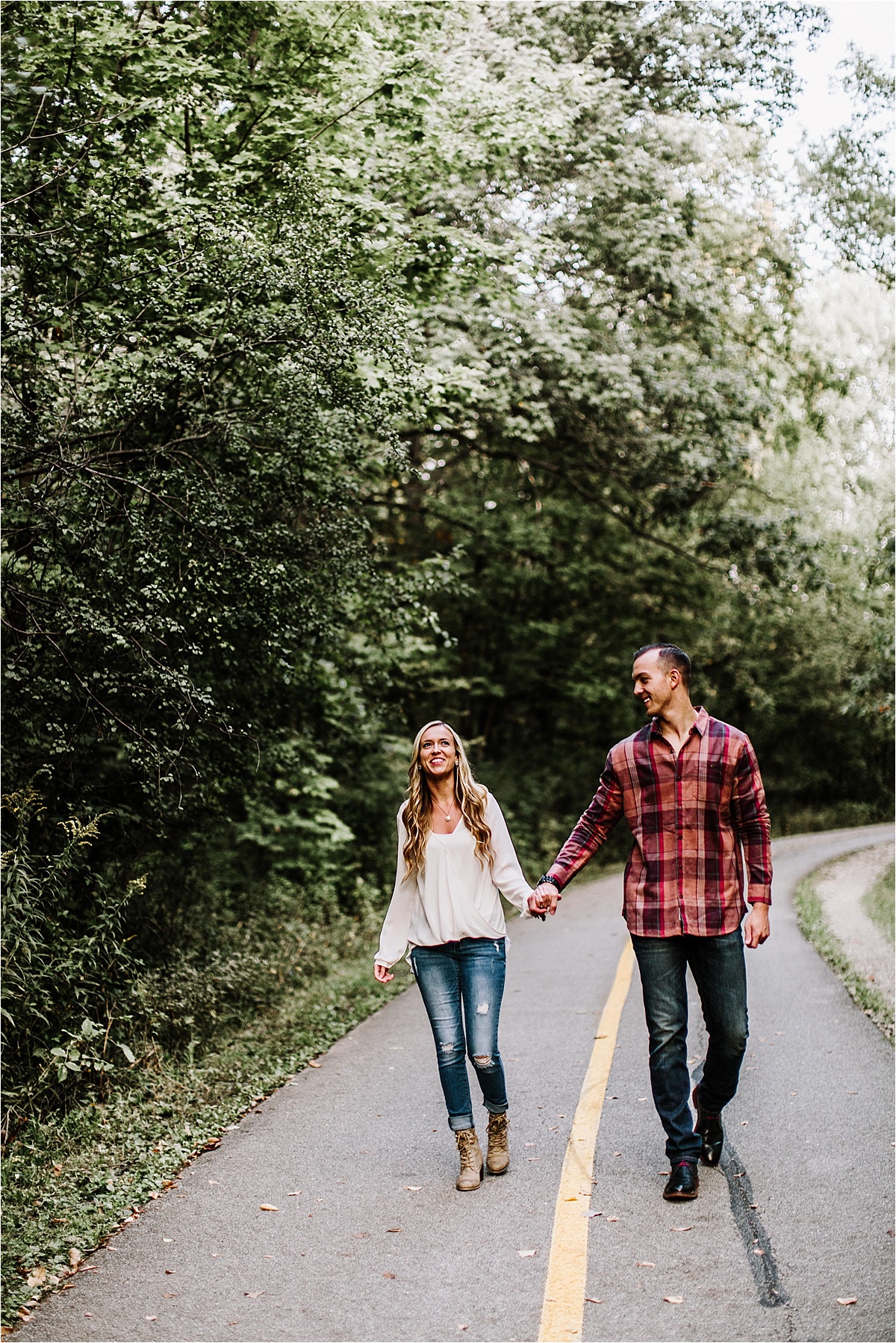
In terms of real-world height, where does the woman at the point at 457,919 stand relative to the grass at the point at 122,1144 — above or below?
above

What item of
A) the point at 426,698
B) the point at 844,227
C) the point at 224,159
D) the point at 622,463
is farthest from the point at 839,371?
the point at 224,159

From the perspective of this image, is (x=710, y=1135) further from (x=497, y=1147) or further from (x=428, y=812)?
(x=428, y=812)

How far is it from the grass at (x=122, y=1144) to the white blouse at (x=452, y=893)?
62.9 inches

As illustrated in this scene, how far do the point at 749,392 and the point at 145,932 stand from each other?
13.1 metres

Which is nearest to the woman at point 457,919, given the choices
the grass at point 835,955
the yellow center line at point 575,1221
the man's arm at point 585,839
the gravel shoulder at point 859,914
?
the man's arm at point 585,839

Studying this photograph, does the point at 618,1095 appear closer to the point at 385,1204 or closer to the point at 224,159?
the point at 385,1204

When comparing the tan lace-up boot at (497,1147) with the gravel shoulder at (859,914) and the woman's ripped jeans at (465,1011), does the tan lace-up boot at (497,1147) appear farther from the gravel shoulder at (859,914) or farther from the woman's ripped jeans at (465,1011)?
the gravel shoulder at (859,914)

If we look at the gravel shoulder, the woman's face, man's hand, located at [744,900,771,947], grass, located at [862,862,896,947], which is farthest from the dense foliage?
the gravel shoulder

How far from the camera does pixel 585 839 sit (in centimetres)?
545

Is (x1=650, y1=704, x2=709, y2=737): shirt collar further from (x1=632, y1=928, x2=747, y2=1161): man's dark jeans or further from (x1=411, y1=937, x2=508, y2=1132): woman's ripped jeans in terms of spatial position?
(x1=411, y1=937, x2=508, y2=1132): woman's ripped jeans

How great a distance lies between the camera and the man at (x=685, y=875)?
4.94 metres

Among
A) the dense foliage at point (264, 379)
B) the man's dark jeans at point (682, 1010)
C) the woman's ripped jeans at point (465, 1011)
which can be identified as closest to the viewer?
the man's dark jeans at point (682, 1010)

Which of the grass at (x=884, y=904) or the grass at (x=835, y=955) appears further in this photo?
the grass at (x=884, y=904)

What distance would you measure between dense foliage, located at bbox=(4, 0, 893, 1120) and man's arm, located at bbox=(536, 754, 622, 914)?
9.20ft
